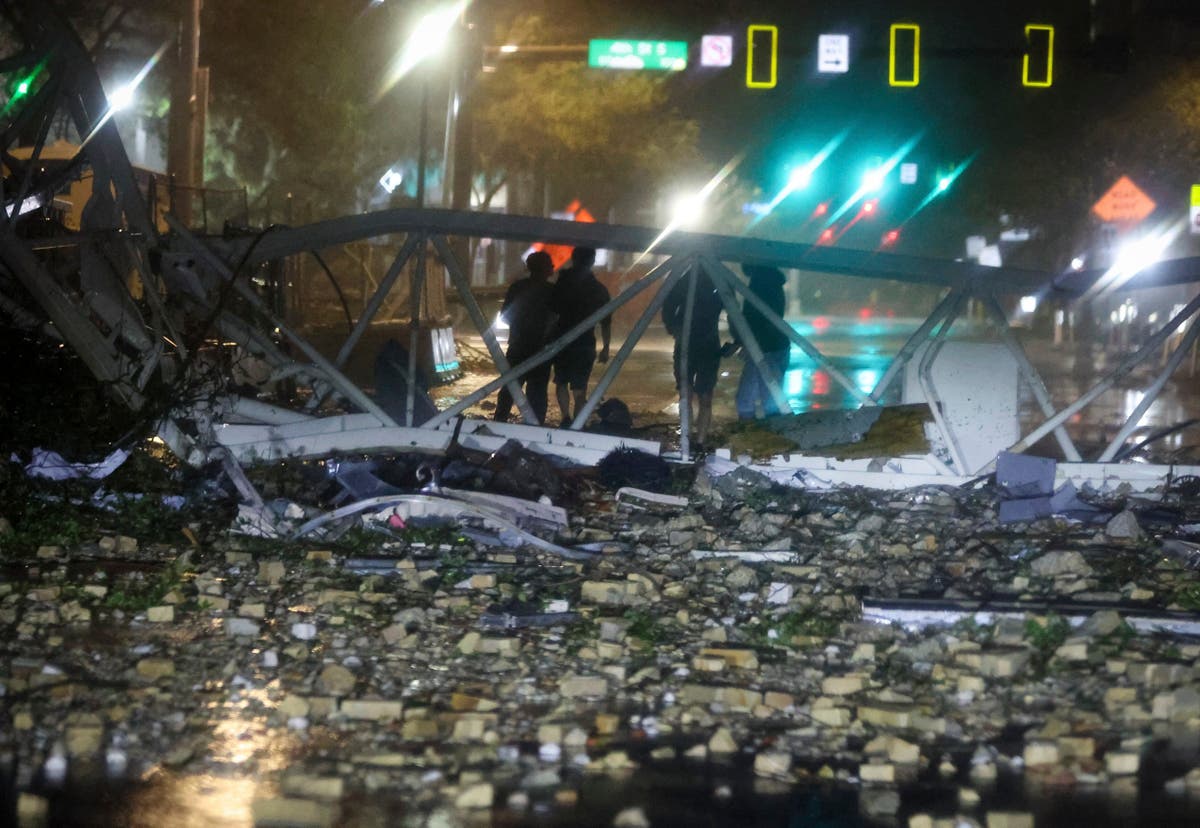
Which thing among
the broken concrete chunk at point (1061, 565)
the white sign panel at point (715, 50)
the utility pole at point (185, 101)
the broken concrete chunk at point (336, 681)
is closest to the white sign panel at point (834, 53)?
the white sign panel at point (715, 50)

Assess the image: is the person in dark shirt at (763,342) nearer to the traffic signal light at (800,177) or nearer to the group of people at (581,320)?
the group of people at (581,320)

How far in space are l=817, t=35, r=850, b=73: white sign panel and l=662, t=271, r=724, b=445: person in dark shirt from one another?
1433 cm

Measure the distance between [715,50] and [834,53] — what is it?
2457mm

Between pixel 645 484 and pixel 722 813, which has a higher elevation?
pixel 645 484

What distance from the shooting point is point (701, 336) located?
40.7 feet

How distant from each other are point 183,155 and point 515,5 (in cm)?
1725

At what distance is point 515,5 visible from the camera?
36094 mm

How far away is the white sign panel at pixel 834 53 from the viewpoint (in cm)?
2597

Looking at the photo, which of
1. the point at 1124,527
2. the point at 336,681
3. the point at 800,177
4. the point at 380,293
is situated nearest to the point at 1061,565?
the point at 1124,527

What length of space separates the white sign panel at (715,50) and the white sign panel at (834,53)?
1959 millimetres

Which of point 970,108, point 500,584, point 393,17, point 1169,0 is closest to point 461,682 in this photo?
point 500,584

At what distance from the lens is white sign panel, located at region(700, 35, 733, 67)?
27.4 meters

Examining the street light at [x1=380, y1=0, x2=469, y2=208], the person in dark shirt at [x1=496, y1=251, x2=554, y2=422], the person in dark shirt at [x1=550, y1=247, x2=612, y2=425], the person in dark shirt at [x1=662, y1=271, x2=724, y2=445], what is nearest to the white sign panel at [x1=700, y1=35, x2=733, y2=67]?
the street light at [x1=380, y1=0, x2=469, y2=208]

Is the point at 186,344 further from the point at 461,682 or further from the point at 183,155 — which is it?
the point at 183,155
